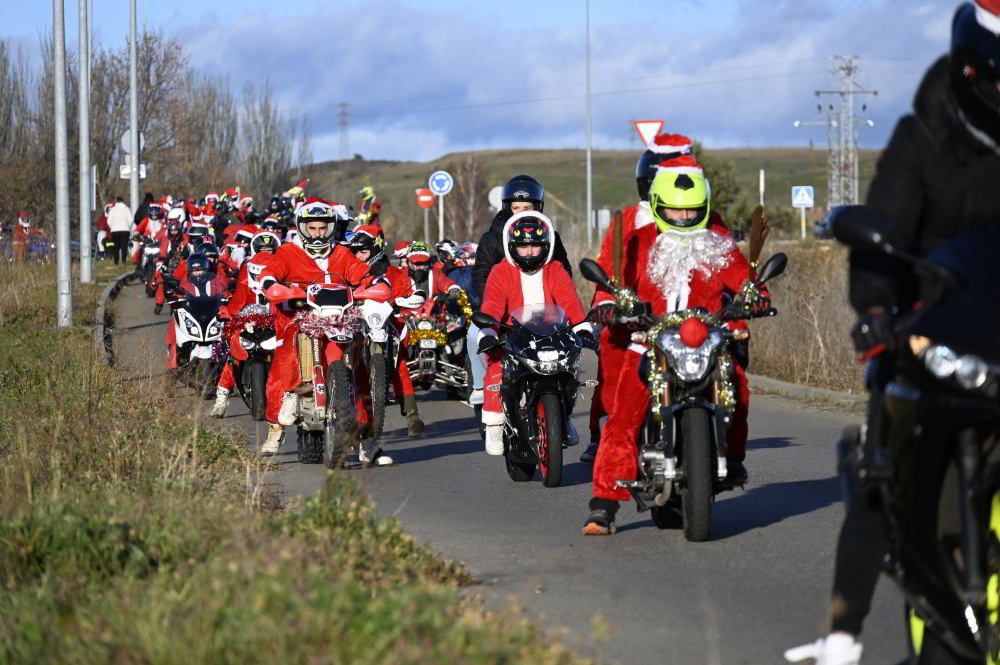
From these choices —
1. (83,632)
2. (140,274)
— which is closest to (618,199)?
(140,274)

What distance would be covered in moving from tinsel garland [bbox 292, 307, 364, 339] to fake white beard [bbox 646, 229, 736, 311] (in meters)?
3.58

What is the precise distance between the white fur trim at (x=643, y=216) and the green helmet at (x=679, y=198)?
1.54ft

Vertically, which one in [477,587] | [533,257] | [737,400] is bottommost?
[477,587]

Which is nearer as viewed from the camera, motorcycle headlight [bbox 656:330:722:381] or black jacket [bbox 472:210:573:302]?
motorcycle headlight [bbox 656:330:722:381]

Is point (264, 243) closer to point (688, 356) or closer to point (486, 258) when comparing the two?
point (486, 258)

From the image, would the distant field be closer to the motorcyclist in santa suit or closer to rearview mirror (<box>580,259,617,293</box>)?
rearview mirror (<box>580,259,617,293</box>)

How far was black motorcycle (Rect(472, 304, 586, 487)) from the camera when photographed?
37.4 ft

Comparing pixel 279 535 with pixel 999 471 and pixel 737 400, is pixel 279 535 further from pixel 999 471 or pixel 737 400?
pixel 999 471

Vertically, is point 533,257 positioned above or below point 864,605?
above

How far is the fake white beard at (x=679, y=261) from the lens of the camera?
9070 millimetres

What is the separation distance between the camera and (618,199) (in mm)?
147000

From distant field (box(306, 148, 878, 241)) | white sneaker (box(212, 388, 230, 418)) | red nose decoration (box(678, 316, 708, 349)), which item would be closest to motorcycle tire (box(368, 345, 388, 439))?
white sneaker (box(212, 388, 230, 418))

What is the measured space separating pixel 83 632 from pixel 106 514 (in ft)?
6.04

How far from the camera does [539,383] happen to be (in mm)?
11477
